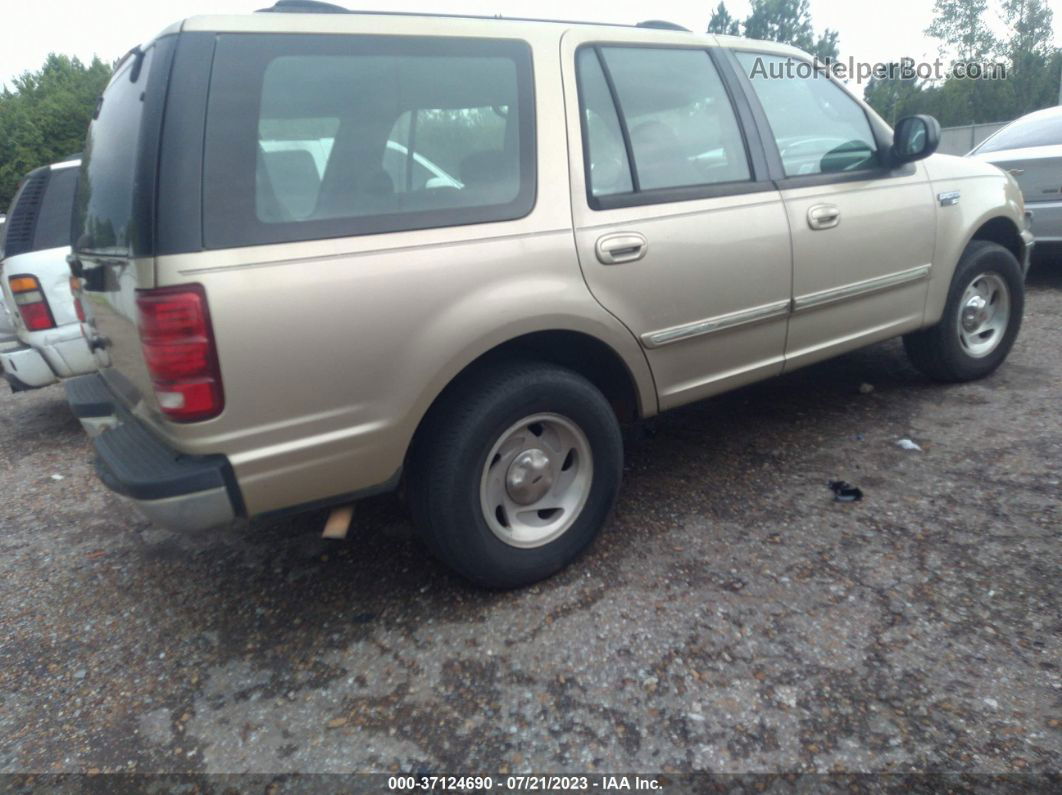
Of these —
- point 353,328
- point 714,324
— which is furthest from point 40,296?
point 714,324

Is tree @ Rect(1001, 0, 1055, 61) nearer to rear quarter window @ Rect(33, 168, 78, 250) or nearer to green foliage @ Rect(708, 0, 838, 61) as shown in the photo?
green foliage @ Rect(708, 0, 838, 61)

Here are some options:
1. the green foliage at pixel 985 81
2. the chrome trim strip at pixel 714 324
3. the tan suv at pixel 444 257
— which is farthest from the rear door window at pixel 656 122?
the green foliage at pixel 985 81

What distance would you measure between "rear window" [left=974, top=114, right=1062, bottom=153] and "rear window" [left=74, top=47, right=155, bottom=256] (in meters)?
7.19

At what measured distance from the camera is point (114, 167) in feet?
7.85

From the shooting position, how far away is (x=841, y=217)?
3.43m

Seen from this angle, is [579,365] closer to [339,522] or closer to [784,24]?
[339,522]

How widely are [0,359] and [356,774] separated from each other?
4193mm

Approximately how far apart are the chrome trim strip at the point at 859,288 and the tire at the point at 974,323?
16.4 inches

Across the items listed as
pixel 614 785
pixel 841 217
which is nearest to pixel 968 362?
pixel 841 217

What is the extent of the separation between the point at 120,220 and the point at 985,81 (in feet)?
180

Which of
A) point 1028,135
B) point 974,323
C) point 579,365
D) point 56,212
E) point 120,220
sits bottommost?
point 974,323

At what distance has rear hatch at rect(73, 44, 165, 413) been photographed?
6.77 ft

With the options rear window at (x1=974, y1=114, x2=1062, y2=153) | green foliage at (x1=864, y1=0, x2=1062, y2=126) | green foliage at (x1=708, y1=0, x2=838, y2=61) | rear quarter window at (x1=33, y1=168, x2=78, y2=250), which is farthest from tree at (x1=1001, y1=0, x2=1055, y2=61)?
rear quarter window at (x1=33, y1=168, x2=78, y2=250)

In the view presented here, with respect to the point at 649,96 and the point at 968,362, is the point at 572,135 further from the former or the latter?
the point at 968,362
